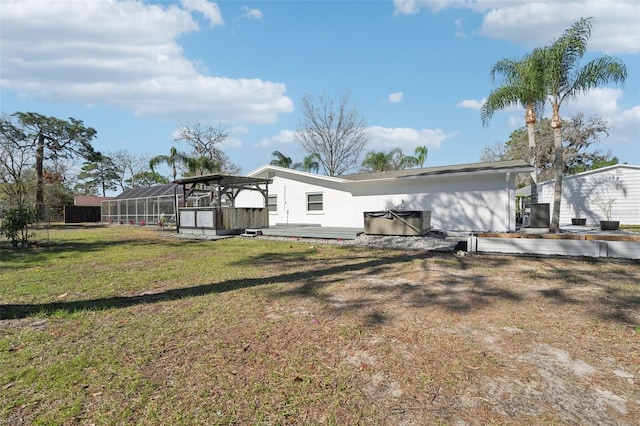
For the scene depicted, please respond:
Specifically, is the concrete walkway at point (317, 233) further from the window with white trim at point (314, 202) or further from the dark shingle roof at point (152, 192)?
the dark shingle roof at point (152, 192)

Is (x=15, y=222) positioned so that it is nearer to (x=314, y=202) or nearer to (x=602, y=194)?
(x=314, y=202)

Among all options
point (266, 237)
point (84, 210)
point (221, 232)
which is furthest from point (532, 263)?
point (84, 210)

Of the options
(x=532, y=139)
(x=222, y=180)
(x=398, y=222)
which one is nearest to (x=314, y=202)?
(x=222, y=180)

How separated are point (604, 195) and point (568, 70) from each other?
1073 centimetres

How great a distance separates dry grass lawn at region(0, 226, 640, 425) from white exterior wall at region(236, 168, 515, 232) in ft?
24.7

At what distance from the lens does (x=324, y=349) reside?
3.36m

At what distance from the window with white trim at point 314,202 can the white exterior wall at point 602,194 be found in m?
14.1

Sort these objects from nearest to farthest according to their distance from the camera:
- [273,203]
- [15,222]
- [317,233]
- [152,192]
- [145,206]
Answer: [15,222], [317,233], [273,203], [145,206], [152,192]

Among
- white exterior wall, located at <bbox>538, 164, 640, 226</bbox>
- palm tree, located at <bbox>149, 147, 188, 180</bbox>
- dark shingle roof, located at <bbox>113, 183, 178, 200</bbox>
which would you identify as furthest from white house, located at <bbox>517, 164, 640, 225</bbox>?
palm tree, located at <bbox>149, 147, 188, 180</bbox>

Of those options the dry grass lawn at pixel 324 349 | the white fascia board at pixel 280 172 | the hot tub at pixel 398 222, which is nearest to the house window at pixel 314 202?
the white fascia board at pixel 280 172

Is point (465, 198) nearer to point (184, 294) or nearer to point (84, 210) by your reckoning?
point (184, 294)

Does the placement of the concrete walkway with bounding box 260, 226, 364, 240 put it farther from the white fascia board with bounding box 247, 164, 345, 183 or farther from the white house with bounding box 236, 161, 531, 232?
the white fascia board with bounding box 247, 164, 345, 183

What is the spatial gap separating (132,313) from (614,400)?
16.4 ft

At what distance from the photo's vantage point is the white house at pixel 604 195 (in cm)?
1848
